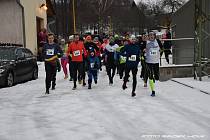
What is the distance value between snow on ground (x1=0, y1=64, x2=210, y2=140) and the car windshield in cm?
292

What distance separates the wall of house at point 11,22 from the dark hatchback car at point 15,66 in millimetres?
10790

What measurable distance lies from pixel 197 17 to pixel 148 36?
11.3 ft

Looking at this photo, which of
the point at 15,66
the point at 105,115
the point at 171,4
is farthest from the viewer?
the point at 171,4

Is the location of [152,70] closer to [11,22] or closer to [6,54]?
[6,54]

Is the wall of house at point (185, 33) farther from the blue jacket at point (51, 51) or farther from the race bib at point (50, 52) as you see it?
the race bib at point (50, 52)

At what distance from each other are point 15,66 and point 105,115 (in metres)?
8.18

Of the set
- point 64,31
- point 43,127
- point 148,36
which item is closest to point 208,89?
point 148,36

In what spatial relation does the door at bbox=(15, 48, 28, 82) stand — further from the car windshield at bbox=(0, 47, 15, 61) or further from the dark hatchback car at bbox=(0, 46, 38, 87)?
the car windshield at bbox=(0, 47, 15, 61)

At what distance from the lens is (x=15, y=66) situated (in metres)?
17.2

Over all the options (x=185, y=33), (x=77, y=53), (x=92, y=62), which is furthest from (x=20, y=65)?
(x=185, y=33)

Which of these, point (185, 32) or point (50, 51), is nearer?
point (50, 51)

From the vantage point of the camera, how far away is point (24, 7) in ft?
101

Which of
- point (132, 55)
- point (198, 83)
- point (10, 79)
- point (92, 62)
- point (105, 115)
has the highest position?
point (132, 55)

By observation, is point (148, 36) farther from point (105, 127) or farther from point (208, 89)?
point (105, 127)
